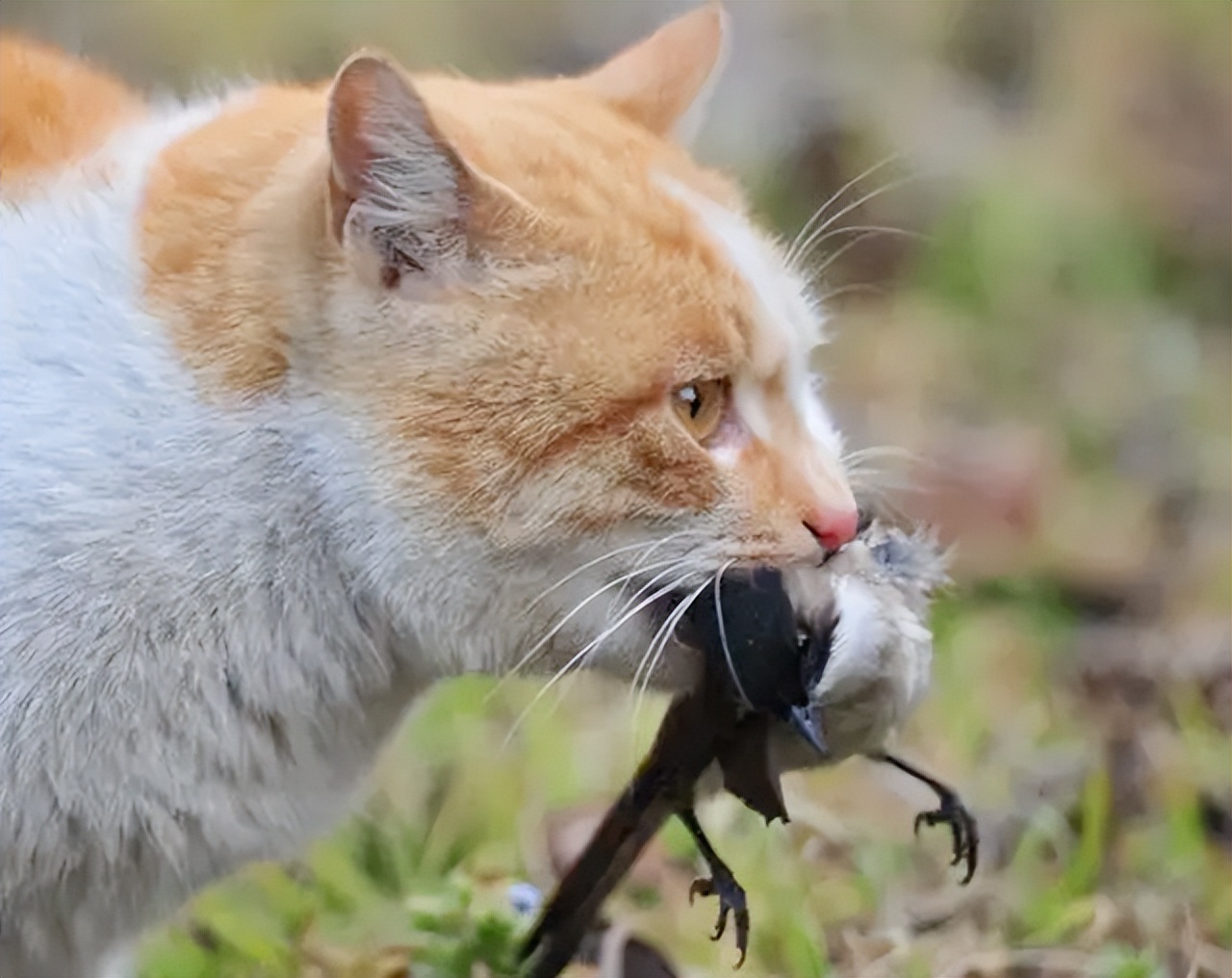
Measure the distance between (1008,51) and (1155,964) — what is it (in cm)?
64

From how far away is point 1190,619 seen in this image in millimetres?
1204

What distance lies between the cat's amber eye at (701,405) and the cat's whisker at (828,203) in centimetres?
11

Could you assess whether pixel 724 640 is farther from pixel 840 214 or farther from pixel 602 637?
pixel 840 214

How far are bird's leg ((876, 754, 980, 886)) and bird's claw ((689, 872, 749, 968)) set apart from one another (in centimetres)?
10

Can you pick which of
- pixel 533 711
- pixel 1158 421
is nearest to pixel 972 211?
pixel 1158 421

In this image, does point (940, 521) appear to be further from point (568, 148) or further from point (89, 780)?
point (89, 780)

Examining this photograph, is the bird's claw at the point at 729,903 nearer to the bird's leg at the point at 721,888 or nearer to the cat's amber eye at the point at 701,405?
the bird's leg at the point at 721,888

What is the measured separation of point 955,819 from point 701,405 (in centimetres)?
31

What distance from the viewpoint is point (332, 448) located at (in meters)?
0.67

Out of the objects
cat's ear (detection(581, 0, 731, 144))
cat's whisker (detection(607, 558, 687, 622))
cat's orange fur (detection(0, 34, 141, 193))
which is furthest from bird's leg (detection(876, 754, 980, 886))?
cat's orange fur (detection(0, 34, 141, 193))

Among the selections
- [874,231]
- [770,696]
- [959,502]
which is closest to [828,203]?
[874,231]

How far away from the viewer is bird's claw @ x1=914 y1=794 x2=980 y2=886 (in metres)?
0.87

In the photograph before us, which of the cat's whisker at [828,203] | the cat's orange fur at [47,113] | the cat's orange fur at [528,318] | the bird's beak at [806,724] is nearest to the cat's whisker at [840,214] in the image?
the cat's whisker at [828,203]

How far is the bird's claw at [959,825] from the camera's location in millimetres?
871
